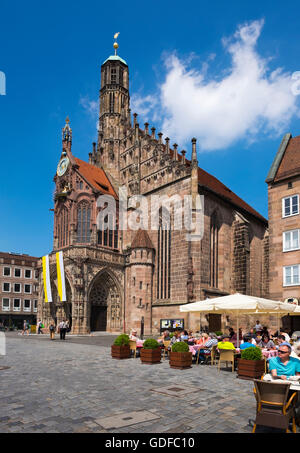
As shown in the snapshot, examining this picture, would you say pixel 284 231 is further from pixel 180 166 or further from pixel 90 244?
pixel 90 244

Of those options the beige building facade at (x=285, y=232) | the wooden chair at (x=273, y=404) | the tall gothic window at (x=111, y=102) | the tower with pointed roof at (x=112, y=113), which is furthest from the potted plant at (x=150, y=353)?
the tall gothic window at (x=111, y=102)

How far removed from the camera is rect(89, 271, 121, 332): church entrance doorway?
35344 millimetres

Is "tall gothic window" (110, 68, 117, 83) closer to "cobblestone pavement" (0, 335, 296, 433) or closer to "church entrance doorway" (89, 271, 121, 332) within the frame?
"church entrance doorway" (89, 271, 121, 332)

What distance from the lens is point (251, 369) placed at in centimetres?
1051

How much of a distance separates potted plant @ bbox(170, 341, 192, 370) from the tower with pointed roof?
30024 mm

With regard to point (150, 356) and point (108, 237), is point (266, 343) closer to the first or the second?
point (150, 356)

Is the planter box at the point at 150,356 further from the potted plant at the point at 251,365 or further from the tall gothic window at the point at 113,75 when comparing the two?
the tall gothic window at the point at 113,75

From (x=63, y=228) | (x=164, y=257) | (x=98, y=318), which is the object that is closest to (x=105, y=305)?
(x=98, y=318)

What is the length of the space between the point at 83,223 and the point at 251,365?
2802 cm

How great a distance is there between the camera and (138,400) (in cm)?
776

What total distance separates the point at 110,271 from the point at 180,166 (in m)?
11.6

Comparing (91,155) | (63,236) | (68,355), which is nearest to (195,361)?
(68,355)

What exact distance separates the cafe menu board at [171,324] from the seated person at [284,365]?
22576 mm

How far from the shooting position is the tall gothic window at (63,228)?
37781mm
